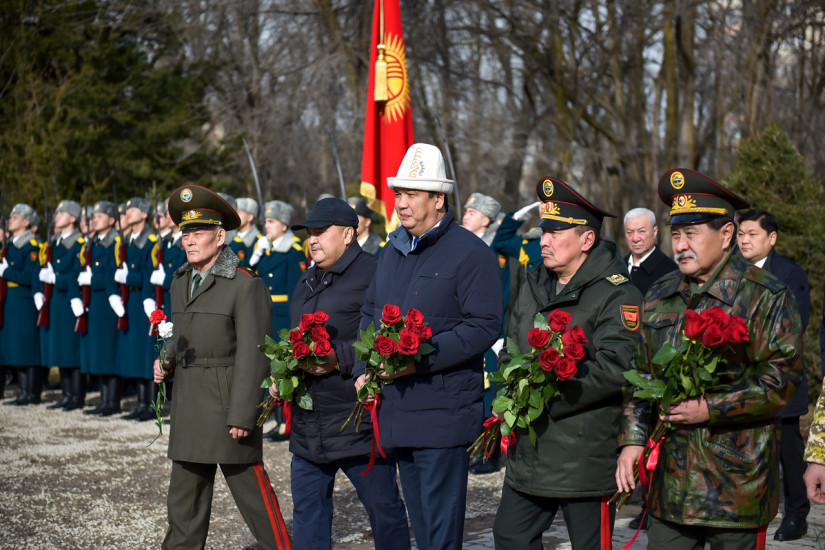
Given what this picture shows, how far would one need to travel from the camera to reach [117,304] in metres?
11.2

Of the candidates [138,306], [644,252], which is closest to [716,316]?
[644,252]

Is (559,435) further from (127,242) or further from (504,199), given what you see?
(504,199)

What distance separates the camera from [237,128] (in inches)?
891

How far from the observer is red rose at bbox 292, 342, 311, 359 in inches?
182

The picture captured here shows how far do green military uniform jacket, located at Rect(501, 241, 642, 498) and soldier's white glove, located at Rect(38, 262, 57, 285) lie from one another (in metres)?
9.21

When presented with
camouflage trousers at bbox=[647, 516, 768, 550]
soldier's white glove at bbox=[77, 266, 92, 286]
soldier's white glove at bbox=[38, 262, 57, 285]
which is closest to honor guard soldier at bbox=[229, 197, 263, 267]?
soldier's white glove at bbox=[77, 266, 92, 286]

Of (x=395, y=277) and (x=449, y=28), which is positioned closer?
(x=395, y=277)

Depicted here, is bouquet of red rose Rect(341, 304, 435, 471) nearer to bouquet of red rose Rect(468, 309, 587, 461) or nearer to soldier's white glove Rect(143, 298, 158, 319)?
bouquet of red rose Rect(468, 309, 587, 461)

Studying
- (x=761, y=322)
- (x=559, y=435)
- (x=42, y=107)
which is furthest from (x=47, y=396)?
(x=761, y=322)

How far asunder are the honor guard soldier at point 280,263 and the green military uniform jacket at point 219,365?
4873mm

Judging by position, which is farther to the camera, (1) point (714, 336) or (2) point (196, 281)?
(2) point (196, 281)

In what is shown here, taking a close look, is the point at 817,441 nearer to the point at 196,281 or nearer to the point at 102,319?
the point at 196,281

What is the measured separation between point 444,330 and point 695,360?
137 centimetres

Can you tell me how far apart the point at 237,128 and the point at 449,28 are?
5.52 metres
